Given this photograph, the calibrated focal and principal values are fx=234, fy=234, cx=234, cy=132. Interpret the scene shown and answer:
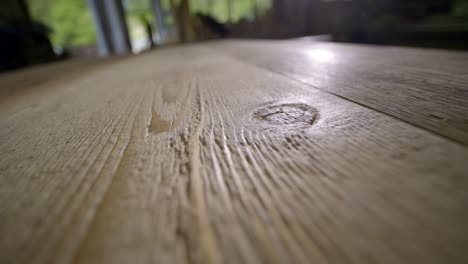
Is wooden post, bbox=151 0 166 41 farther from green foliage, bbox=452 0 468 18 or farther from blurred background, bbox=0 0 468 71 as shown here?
green foliage, bbox=452 0 468 18

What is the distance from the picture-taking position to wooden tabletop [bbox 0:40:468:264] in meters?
0.20

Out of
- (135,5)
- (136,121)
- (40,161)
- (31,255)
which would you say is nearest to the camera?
(31,255)

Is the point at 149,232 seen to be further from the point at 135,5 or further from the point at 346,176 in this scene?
the point at 135,5

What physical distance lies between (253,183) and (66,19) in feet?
65.0

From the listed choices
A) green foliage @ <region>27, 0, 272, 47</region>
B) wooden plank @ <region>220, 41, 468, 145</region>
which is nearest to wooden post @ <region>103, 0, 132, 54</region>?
green foliage @ <region>27, 0, 272, 47</region>

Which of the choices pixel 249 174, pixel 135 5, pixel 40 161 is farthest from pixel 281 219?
pixel 135 5

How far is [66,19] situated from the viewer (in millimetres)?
15125

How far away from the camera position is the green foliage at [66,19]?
46.6ft

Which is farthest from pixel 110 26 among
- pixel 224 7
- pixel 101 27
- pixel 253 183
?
pixel 224 7

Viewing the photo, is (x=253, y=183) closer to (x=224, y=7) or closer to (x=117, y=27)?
(x=117, y=27)

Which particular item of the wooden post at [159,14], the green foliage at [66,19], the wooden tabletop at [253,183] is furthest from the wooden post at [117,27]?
the green foliage at [66,19]

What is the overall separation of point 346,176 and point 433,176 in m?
0.09

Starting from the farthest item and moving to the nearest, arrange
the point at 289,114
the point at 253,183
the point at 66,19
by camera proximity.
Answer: the point at 66,19 → the point at 289,114 → the point at 253,183

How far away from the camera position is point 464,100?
17.3 inches
